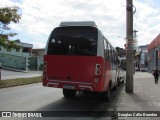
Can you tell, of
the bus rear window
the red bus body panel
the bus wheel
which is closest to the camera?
the red bus body panel

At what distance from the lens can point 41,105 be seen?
1334cm

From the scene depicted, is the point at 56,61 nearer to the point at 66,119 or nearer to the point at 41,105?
the point at 41,105

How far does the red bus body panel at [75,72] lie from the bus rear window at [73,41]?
241 millimetres

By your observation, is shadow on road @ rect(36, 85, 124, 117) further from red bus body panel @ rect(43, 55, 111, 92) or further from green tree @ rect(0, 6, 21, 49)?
green tree @ rect(0, 6, 21, 49)

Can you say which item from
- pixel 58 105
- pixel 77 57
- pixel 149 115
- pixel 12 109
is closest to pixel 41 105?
pixel 58 105

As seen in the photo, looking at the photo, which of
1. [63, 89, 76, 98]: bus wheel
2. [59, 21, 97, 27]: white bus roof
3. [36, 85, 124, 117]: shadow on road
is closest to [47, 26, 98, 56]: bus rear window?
[59, 21, 97, 27]: white bus roof

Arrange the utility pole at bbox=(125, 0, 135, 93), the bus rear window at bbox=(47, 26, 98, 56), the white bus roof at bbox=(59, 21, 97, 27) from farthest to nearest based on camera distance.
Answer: the utility pole at bbox=(125, 0, 135, 93) < the white bus roof at bbox=(59, 21, 97, 27) < the bus rear window at bbox=(47, 26, 98, 56)

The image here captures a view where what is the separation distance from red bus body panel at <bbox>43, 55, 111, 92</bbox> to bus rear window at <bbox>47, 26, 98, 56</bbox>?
24 centimetres

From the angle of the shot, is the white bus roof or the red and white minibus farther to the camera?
the white bus roof

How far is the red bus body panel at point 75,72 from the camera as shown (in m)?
12.6

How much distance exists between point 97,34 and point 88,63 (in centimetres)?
125

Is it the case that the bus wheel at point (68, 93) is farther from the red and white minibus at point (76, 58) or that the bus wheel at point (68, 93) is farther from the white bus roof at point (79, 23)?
the white bus roof at point (79, 23)

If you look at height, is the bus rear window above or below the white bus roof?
below

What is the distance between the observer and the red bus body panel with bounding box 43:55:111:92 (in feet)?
41.4
